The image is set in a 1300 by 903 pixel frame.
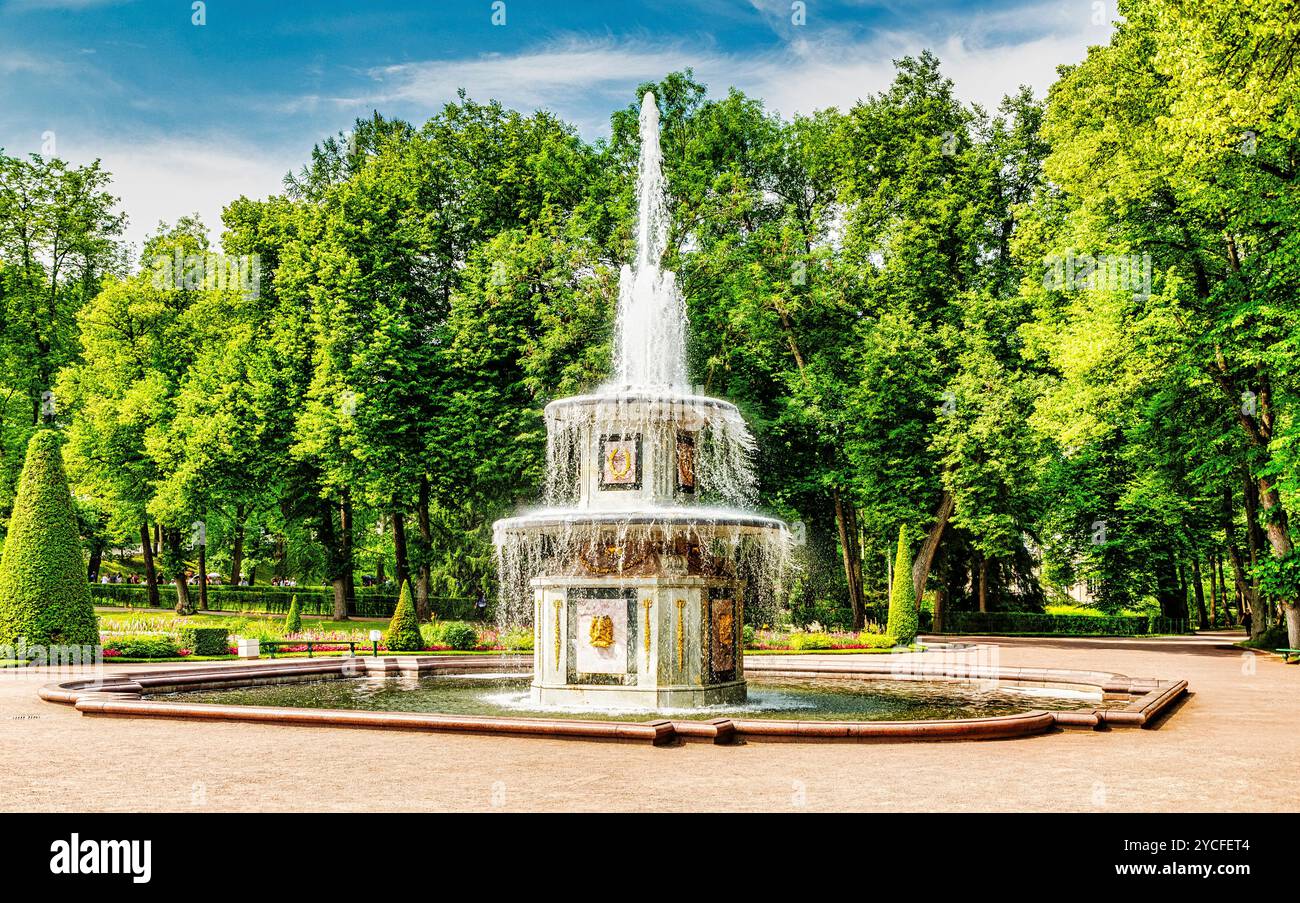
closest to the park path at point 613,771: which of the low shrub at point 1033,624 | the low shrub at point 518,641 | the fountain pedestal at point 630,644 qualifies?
the fountain pedestal at point 630,644

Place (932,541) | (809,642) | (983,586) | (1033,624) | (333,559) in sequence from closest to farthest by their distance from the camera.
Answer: (809,642) → (932,541) → (333,559) → (1033,624) → (983,586)

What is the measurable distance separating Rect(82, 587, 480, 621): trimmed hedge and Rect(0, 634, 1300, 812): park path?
36.5 metres

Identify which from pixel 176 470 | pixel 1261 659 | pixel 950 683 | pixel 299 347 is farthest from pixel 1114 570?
pixel 176 470

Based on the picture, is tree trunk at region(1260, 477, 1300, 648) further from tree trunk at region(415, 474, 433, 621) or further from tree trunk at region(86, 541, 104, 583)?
tree trunk at region(86, 541, 104, 583)

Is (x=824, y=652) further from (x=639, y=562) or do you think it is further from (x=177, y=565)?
(x=177, y=565)

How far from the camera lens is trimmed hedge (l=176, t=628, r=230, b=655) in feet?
95.8

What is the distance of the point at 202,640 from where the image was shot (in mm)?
29266

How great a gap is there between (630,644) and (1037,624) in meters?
39.4

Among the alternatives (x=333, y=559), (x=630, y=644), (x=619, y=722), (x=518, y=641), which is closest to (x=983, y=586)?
(x=518, y=641)

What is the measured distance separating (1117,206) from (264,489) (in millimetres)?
36522

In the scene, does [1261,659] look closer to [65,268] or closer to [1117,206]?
[1117,206]
